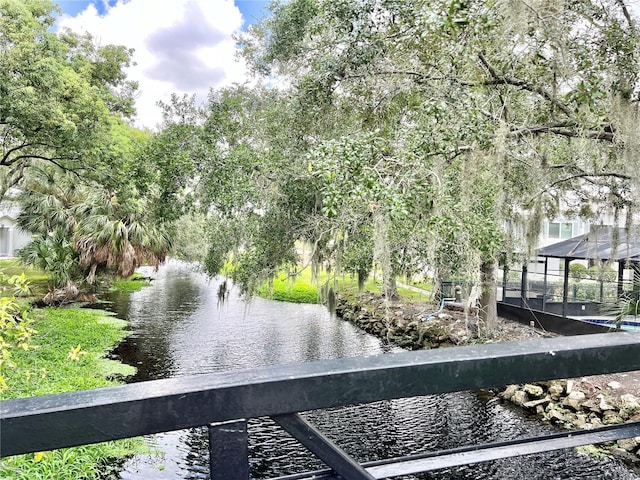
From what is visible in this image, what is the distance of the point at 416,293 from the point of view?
1583cm

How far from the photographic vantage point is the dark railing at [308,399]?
52 centimetres

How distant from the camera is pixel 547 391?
6.91 metres

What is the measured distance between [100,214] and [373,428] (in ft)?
33.8

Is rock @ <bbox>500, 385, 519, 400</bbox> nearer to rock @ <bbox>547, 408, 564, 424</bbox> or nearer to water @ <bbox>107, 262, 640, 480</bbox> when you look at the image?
water @ <bbox>107, 262, 640, 480</bbox>

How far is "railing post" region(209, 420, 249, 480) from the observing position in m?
0.56

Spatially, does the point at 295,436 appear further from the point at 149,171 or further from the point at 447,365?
the point at 149,171

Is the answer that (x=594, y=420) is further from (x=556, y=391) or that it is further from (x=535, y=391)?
(x=535, y=391)

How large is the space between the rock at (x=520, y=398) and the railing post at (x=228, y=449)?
7314 millimetres

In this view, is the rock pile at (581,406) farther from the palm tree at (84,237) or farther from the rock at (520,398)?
the palm tree at (84,237)

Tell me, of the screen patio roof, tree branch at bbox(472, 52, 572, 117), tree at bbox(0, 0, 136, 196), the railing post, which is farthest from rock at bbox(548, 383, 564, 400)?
tree at bbox(0, 0, 136, 196)

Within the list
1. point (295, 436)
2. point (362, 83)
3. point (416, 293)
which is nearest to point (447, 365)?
point (295, 436)

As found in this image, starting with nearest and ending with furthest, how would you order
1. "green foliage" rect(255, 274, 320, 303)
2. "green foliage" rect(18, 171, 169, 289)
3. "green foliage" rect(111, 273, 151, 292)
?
1. "green foliage" rect(18, 171, 169, 289)
2. "green foliage" rect(255, 274, 320, 303)
3. "green foliage" rect(111, 273, 151, 292)

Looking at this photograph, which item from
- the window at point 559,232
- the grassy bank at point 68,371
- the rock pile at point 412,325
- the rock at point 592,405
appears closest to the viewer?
the grassy bank at point 68,371

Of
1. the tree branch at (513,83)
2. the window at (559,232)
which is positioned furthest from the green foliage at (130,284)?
the window at (559,232)
